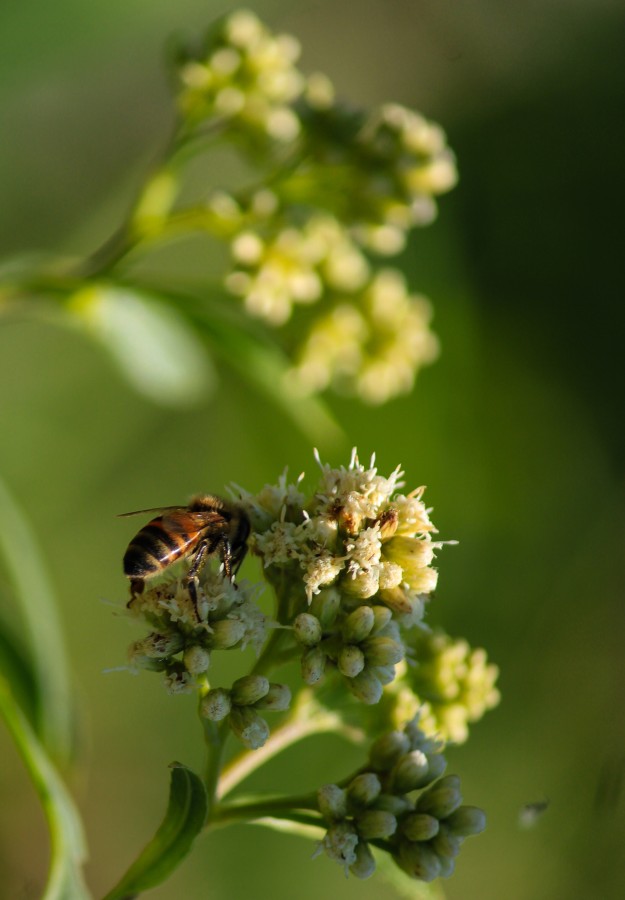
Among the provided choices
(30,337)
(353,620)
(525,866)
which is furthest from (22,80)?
(525,866)

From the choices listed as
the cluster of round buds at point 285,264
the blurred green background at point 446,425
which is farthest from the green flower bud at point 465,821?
the cluster of round buds at point 285,264

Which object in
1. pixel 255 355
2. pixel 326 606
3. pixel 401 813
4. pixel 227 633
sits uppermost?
pixel 255 355

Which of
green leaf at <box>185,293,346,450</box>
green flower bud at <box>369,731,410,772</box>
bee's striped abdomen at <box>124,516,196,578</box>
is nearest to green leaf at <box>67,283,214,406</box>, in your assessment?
A: green leaf at <box>185,293,346,450</box>

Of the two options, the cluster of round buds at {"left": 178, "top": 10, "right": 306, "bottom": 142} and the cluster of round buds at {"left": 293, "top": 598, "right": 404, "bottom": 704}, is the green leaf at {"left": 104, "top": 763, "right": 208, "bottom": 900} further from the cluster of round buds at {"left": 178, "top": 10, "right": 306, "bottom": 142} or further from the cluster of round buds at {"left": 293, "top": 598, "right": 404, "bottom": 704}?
the cluster of round buds at {"left": 178, "top": 10, "right": 306, "bottom": 142}

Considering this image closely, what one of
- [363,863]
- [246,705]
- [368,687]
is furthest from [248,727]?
[363,863]

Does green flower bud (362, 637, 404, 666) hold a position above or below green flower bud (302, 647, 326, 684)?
above

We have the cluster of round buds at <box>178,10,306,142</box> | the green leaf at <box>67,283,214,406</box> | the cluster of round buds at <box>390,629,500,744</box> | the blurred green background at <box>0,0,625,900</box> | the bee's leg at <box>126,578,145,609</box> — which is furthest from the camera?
the blurred green background at <box>0,0,625,900</box>

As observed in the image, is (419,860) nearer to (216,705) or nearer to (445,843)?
(445,843)

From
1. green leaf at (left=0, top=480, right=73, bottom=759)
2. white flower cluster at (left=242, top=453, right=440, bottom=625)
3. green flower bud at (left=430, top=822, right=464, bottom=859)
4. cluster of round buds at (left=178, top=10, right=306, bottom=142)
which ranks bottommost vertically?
green leaf at (left=0, top=480, right=73, bottom=759)
